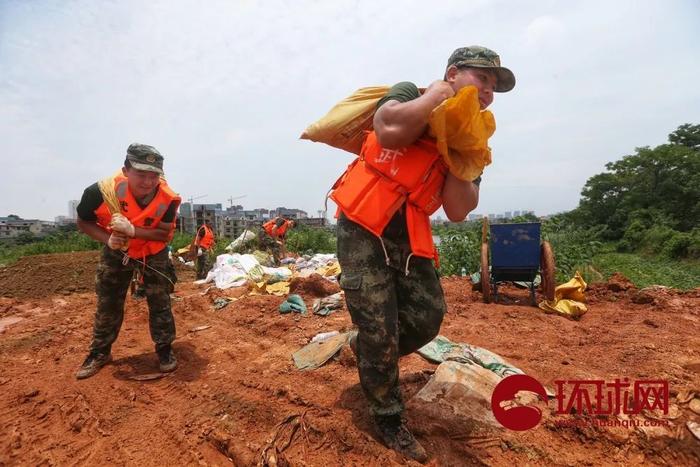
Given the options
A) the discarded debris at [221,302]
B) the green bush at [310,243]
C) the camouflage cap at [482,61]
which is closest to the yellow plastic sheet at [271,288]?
the discarded debris at [221,302]

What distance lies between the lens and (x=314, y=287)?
5973mm

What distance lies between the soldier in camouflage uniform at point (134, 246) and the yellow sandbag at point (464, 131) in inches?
94.2

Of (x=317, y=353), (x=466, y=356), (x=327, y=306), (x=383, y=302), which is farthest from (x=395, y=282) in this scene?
(x=327, y=306)

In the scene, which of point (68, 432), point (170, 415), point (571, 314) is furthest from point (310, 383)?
point (571, 314)

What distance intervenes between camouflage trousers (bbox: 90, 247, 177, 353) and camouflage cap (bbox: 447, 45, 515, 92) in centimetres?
277

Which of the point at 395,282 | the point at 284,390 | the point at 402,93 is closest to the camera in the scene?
the point at 402,93

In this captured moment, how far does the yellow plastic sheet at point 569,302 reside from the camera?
15.4 ft

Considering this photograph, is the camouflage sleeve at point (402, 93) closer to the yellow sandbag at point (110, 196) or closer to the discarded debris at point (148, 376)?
the yellow sandbag at point (110, 196)

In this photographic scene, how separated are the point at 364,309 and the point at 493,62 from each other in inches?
52.6

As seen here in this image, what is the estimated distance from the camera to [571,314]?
15.4ft

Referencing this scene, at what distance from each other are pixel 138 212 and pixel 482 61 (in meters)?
2.77

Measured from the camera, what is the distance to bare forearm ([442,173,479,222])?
1.78m

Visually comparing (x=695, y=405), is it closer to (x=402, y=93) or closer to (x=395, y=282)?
(x=395, y=282)

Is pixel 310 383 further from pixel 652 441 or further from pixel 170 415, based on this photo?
pixel 652 441
